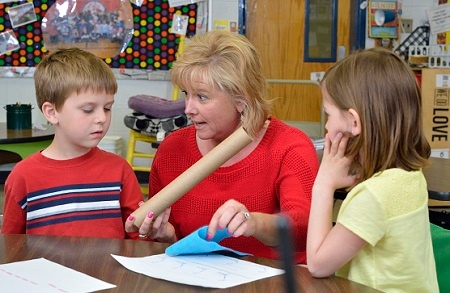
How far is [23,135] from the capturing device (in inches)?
133

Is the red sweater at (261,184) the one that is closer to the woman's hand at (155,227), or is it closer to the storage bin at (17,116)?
the woman's hand at (155,227)

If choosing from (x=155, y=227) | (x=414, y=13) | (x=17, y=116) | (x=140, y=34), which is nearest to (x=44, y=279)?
(x=155, y=227)

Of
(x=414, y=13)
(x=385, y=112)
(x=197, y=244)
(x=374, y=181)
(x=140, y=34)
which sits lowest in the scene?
(x=197, y=244)

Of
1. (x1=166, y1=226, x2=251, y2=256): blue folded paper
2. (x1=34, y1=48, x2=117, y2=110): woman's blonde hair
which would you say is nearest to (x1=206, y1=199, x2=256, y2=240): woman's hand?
(x1=166, y1=226, x2=251, y2=256): blue folded paper

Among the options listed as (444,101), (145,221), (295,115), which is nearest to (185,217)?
(145,221)

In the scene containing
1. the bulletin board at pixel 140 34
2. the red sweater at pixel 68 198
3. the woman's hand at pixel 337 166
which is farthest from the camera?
the bulletin board at pixel 140 34

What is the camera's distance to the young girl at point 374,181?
126 cm

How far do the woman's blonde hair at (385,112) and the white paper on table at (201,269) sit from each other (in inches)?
12.1

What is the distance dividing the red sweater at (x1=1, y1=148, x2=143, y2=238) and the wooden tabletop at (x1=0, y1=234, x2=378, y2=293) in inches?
8.5

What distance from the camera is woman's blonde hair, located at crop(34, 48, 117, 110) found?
67.7 inches

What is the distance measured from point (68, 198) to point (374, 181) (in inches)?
29.6

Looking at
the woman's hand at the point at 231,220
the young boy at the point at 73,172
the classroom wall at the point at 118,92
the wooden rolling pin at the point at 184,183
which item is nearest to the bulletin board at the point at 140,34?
the classroom wall at the point at 118,92

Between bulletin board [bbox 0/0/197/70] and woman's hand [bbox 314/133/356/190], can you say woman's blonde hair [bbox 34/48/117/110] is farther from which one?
bulletin board [bbox 0/0/197/70]

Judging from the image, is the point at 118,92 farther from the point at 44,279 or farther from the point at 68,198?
the point at 44,279
